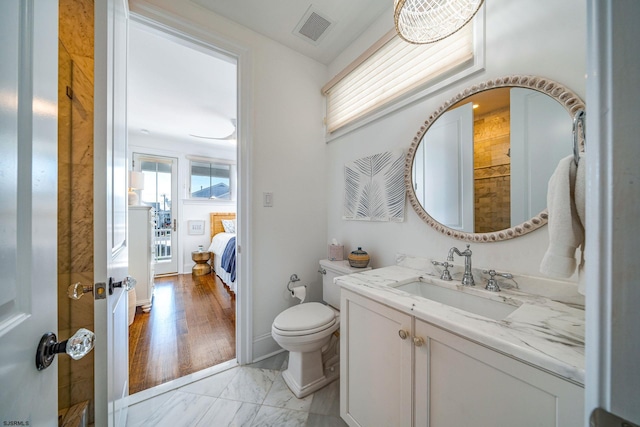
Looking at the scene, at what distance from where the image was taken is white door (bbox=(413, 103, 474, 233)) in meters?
1.16

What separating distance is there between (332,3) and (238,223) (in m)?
1.68

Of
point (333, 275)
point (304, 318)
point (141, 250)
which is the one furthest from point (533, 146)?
point (141, 250)

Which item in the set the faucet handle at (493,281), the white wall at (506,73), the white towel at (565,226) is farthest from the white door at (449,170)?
the white towel at (565,226)

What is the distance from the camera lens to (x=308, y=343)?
1326 mm

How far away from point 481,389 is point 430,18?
145cm

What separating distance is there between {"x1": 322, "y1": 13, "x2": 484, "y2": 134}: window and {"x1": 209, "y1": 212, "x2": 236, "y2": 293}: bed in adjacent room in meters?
2.25

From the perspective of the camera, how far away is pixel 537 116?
0.95 m

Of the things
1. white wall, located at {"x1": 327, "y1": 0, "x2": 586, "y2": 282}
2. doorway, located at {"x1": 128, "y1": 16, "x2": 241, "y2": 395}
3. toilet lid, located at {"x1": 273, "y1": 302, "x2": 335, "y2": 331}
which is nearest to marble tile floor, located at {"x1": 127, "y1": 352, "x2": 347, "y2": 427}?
doorway, located at {"x1": 128, "y1": 16, "x2": 241, "y2": 395}

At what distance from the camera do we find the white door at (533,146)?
895mm

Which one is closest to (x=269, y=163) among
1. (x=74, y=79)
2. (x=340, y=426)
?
(x=74, y=79)

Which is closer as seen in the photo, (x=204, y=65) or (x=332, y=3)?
(x=332, y=3)

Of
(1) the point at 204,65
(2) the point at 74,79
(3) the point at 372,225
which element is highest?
(1) the point at 204,65

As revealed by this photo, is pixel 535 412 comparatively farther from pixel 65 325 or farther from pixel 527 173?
pixel 65 325

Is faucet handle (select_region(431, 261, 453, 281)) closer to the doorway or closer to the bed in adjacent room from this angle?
the doorway
